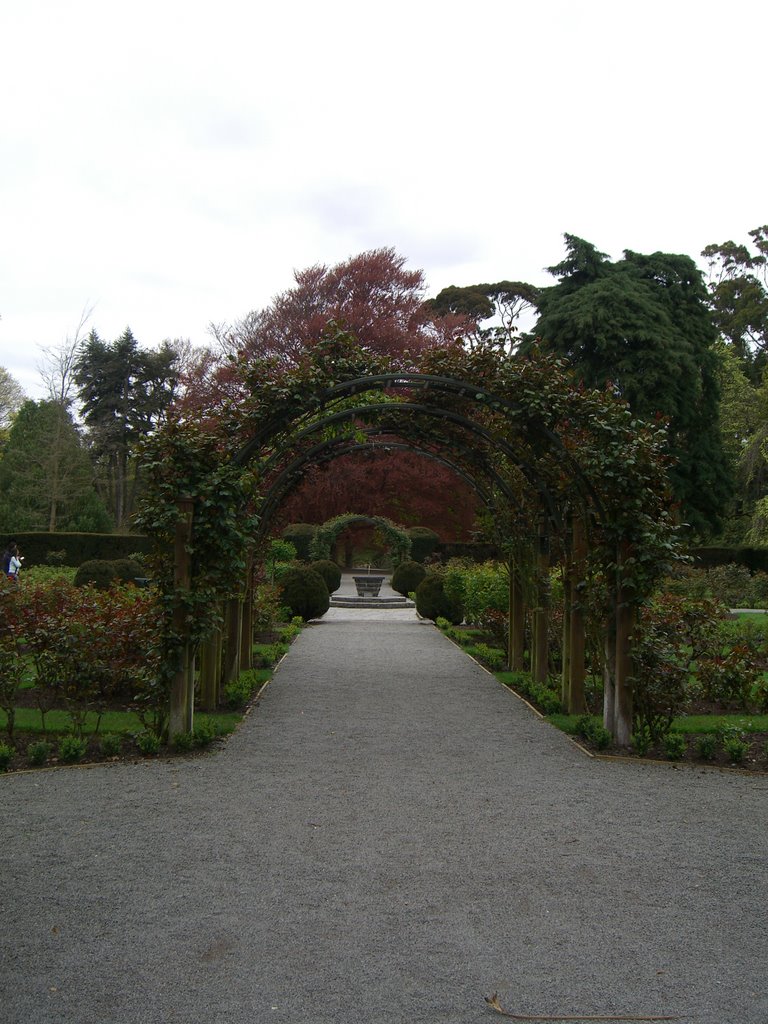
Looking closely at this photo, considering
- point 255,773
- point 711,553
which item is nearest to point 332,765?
point 255,773

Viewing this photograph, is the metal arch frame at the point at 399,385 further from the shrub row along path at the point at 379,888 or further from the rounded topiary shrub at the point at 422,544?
the rounded topiary shrub at the point at 422,544

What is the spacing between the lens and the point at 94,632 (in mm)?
6898

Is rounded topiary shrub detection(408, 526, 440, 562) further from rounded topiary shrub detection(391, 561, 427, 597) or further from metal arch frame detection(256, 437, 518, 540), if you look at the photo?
metal arch frame detection(256, 437, 518, 540)

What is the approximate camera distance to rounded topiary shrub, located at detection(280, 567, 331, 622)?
1798cm

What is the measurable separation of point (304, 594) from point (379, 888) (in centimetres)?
1421

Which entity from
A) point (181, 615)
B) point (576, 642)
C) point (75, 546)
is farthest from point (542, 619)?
point (75, 546)

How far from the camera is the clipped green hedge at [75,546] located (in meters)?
26.9

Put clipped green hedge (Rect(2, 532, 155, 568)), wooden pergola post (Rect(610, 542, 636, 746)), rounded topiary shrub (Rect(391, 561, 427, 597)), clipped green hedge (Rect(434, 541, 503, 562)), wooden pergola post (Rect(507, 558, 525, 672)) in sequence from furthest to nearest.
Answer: clipped green hedge (Rect(434, 541, 503, 562))
clipped green hedge (Rect(2, 532, 155, 568))
rounded topiary shrub (Rect(391, 561, 427, 597))
wooden pergola post (Rect(507, 558, 525, 672))
wooden pergola post (Rect(610, 542, 636, 746))

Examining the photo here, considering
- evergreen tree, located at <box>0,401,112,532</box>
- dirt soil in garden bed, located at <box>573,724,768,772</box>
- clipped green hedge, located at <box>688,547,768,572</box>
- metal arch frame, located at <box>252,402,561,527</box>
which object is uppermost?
evergreen tree, located at <box>0,401,112,532</box>

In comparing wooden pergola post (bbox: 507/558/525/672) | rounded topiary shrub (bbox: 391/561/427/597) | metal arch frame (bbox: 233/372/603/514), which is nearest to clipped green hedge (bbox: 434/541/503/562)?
rounded topiary shrub (bbox: 391/561/427/597)

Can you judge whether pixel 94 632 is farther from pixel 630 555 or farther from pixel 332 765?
pixel 630 555

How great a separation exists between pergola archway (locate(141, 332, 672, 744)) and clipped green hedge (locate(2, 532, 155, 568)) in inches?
769

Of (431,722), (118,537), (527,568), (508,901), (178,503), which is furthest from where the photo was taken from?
(118,537)

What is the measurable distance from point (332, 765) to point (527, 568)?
475 cm
